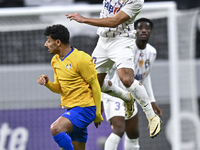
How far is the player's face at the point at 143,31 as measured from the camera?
475 centimetres

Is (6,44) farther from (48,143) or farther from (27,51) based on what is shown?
(48,143)

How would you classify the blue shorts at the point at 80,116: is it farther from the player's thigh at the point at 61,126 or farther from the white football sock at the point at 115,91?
the white football sock at the point at 115,91

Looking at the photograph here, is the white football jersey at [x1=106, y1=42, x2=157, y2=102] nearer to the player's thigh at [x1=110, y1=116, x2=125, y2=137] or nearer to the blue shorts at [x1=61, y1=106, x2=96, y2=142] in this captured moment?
the player's thigh at [x1=110, y1=116, x2=125, y2=137]

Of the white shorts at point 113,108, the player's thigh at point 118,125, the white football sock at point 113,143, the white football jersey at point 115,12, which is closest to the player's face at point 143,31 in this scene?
the white football jersey at point 115,12

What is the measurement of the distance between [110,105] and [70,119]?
1.92m

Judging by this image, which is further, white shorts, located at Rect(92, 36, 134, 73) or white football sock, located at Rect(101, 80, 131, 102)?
white football sock, located at Rect(101, 80, 131, 102)

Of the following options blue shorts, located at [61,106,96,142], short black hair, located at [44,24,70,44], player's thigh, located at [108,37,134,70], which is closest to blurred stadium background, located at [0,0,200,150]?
player's thigh, located at [108,37,134,70]

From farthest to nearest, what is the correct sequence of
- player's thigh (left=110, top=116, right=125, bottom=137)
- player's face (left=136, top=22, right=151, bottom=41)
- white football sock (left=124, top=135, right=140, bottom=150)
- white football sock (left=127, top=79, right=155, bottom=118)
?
white football sock (left=124, top=135, right=140, bottom=150)
player's thigh (left=110, top=116, right=125, bottom=137)
player's face (left=136, top=22, right=151, bottom=41)
white football sock (left=127, top=79, right=155, bottom=118)

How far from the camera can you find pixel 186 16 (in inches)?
272

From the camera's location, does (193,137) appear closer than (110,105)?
No

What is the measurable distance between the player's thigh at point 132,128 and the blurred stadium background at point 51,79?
1546 mm

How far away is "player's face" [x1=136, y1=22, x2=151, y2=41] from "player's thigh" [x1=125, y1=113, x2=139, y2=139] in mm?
1166

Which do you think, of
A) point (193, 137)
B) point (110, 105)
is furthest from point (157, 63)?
point (110, 105)

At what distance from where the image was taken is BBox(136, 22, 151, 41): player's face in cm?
475
